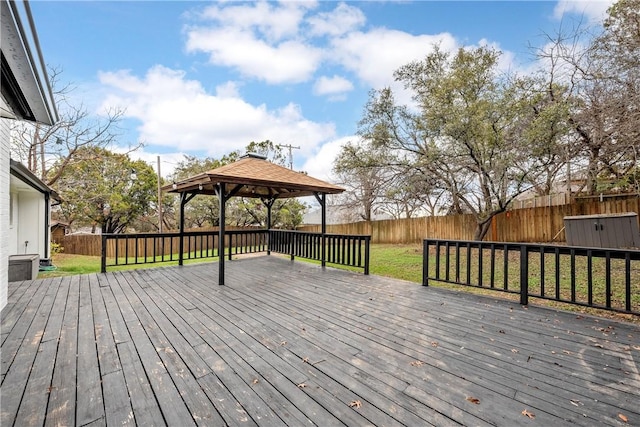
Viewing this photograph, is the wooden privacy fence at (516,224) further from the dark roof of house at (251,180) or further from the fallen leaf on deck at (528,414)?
the fallen leaf on deck at (528,414)

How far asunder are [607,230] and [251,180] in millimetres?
9421

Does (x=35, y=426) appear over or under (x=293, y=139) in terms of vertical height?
under

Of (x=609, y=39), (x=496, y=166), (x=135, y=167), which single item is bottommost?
(x=496, y=166)

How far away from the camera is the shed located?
23.6ft

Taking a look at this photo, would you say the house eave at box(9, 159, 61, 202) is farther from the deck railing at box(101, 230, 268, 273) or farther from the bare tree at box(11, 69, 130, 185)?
the bare tree at box(11, 69, 130, 185)

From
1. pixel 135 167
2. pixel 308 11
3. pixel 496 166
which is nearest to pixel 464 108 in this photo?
pixel 496 166

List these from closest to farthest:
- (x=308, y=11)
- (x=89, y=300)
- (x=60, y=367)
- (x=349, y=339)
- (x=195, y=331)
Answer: (x=60, y=367) → (x=349, y=339) → (x=195, y=331) → (x=89, y=300) → (x=308, y=11)

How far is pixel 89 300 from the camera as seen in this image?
404cm

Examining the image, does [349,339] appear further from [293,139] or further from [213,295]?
[293,139]

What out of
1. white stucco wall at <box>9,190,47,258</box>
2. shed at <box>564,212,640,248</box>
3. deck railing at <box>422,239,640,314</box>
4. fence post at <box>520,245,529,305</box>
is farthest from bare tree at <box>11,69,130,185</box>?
shed at <box>564,212,640,248</box>

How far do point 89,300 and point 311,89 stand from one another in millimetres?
10205

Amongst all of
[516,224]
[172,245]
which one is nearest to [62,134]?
[172,245]

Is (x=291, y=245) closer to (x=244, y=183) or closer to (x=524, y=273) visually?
(x=244, y=183)

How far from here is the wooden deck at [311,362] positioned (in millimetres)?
1687
